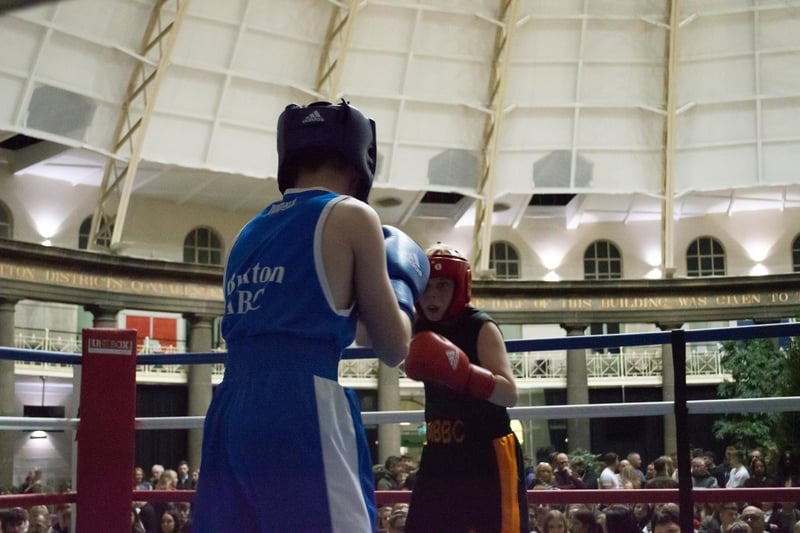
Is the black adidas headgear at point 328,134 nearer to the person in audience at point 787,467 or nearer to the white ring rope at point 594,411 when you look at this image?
the white ring rope at point 594,411

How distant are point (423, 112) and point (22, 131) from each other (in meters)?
8.97

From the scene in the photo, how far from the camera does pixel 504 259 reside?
28609 mm

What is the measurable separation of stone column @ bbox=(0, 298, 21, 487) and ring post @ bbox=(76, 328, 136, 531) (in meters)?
15.7

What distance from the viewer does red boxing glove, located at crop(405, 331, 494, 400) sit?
10.1 feet

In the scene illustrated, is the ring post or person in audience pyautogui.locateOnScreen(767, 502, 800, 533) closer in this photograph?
the ring post

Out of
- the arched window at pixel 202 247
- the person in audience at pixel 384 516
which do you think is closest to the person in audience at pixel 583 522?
the person in audience at pixel 384 516

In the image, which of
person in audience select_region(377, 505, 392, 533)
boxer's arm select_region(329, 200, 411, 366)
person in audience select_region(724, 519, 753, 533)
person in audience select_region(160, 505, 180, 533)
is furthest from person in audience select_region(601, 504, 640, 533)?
boxer's arm select_region(329, 200, 411, 366)

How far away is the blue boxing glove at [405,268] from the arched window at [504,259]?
85.1 feet

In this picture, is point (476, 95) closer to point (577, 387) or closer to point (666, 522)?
point (577, 387)

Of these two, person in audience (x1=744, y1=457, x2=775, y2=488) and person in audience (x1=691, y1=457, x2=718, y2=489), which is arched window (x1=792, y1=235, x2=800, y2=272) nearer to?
person in audience (x1=744, y1=457, x2=775, y2=488)

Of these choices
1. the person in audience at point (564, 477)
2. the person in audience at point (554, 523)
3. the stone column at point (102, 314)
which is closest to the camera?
the person in audience at point (554, 523)

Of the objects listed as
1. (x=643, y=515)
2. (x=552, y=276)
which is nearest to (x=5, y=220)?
(x=552, y=276)

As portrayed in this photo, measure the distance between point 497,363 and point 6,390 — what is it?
59.1 feet

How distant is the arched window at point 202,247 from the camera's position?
1029 inches
